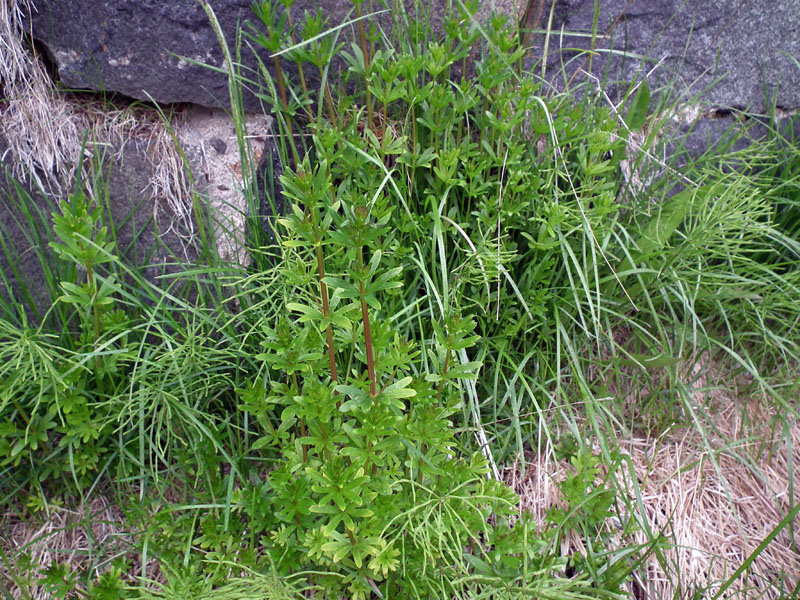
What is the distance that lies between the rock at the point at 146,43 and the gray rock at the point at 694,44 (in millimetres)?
443

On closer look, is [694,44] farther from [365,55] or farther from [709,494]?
[709,494]

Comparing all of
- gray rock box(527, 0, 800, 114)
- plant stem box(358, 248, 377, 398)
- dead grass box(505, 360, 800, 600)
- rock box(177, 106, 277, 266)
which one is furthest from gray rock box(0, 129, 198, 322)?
gray rock box(527, 0, 800, 114)

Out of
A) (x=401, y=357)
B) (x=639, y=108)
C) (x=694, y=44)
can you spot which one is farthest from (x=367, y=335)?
(x=694, y=44)

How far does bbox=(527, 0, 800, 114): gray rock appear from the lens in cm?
233

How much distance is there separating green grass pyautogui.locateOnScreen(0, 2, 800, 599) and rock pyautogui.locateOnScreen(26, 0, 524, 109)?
14 centimetres

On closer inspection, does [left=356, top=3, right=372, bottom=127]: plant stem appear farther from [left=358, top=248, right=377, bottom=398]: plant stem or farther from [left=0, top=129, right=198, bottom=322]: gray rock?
[left=358, top=248, right=377, bottom=398]: plant stem

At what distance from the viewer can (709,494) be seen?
1972 millimetres

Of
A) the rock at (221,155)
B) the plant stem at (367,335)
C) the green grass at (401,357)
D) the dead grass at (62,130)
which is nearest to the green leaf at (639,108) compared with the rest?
the green grass at (401,357)

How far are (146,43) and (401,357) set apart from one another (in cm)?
153

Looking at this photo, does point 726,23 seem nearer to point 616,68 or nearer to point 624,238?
point 616,68

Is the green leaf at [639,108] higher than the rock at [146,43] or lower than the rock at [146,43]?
lower

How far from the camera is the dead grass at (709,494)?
177cm

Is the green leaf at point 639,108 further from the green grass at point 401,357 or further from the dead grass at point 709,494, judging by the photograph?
the dead grass at point 709,494

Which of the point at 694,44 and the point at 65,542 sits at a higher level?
the point at 694,44
